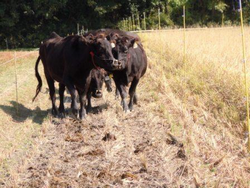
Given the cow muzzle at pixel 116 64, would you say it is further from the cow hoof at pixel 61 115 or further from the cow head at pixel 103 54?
the cow hoof at pixel 61 115

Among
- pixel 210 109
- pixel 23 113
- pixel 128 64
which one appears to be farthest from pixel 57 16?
pixel 210 109

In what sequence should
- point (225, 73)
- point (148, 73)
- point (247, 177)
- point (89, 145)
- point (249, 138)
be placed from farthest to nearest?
point (148, 73)
point (225, 73)
point (89, 145)
point (249, 138)
point (247, 177)

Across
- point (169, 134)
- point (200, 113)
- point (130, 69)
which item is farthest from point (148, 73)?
point (169, 134)

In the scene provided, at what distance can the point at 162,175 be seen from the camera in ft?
19.7

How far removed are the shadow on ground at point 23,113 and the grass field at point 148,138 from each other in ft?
0.08

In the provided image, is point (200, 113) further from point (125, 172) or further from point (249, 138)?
point (125, 172)

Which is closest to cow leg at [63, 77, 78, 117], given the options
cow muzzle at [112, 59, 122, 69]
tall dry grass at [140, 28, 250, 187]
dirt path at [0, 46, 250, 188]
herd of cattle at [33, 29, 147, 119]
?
herd of cattle at [33, 29, 147, 119]

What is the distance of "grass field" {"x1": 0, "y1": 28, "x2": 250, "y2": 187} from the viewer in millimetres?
6031

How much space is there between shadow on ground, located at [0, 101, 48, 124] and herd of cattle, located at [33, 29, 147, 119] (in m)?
0.42

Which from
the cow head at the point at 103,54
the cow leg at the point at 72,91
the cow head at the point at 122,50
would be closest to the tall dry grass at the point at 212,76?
the cow head at the point at 122,50

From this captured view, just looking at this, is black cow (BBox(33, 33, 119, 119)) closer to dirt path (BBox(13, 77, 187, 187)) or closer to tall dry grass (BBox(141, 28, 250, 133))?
dirt path (BBox(13, 77, 187, 187))

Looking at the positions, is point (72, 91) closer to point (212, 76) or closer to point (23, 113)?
point (23, 113)

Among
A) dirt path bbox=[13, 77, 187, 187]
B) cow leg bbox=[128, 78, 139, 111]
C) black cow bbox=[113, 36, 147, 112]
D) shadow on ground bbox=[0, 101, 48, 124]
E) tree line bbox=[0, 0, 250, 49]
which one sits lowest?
dirt path bbox=[13, 77, 187, 187]

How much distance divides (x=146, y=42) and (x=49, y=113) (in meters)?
12.2
